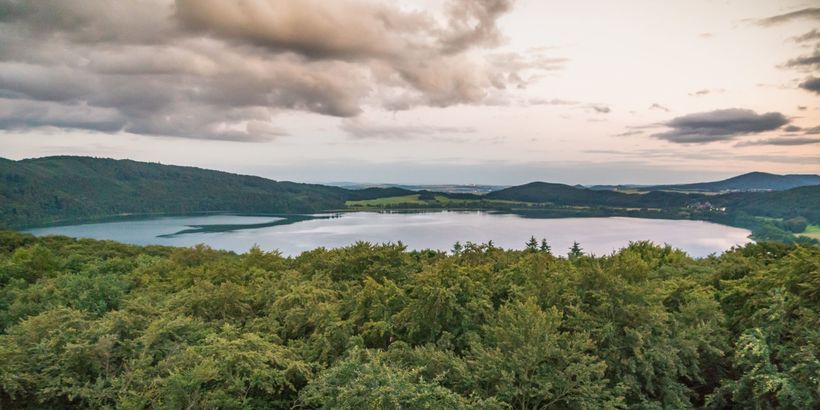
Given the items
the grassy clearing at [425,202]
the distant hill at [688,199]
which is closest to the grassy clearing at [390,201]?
the grassy clearing at [425,202]

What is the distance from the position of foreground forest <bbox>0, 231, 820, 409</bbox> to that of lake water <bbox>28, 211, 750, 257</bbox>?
58422mm

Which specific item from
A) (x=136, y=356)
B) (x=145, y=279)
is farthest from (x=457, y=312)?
(x=145, y=279)

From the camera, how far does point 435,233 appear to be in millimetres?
95438

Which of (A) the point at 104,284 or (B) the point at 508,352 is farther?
(A) the point at 104,284

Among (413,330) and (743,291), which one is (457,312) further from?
(743,291)

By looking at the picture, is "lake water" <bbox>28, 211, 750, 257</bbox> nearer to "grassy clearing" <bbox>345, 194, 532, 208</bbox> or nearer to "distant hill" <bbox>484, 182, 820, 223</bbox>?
"distant hill" <bbox>484, 182, 820, 223</bbox>

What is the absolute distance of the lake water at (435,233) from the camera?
263 ft

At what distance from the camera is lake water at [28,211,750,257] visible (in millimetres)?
80250

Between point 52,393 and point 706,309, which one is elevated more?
point 706,309

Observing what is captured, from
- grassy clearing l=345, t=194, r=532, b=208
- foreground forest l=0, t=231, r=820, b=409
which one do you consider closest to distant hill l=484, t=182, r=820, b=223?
grassy clearing l=345, t=194, r=532, b=208

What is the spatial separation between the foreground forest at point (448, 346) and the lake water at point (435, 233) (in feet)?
192

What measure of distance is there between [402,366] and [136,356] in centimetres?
669

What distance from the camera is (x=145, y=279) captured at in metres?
20.4

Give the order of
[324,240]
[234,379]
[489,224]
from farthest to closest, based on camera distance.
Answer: [489,224], [324,240], [234,379]
